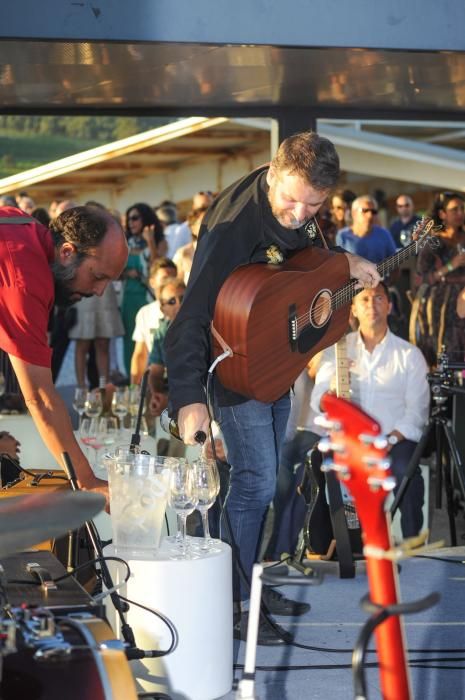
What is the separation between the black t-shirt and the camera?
3635 millimetres

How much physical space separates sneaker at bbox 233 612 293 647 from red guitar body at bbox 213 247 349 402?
78 cm

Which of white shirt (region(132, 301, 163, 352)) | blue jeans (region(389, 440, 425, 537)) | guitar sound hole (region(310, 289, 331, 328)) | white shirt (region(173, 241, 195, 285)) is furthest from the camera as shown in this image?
white shirt (region(173, 241, 195, 285))

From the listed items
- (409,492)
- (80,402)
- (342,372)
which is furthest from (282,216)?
(80,402)

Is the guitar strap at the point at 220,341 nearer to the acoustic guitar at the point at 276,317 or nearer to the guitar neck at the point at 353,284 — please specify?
the acoustic guitar at the point at 276,317

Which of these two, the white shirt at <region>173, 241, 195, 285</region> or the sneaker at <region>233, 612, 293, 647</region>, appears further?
the white shirt at <region>173, 241, 195, 285</region>

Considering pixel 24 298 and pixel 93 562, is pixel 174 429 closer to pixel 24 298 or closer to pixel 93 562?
pixel 24 298

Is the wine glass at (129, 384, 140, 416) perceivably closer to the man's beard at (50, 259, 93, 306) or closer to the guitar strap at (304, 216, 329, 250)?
the guitar strap at (304, 216, 329, 250)

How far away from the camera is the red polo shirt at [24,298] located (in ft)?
11.1

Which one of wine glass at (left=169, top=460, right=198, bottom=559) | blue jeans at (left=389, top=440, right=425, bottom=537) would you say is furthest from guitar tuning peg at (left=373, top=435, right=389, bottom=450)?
blue jeans at (left=389, top=440, right=425, bottom=537)

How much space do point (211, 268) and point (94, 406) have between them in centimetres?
235

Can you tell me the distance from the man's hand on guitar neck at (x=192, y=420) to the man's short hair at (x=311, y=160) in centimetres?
79

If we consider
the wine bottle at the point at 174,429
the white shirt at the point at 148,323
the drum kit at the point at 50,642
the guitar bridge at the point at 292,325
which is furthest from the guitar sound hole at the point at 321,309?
the white shirt at the point at 148,323

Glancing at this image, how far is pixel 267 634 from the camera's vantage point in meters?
3.81

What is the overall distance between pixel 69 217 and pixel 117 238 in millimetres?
172
